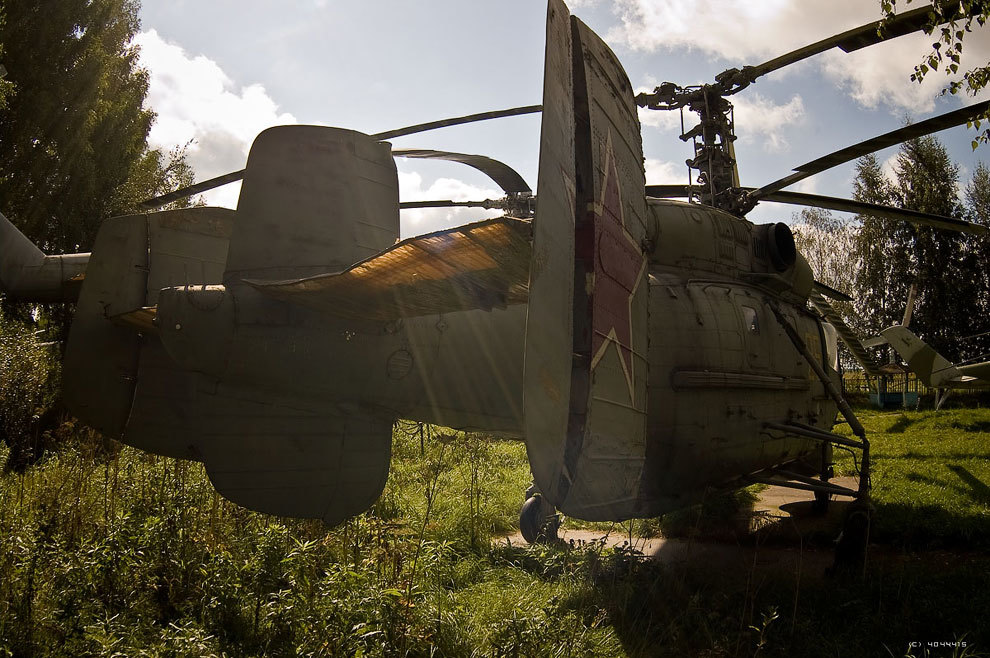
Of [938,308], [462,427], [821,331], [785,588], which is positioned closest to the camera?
[462,427]

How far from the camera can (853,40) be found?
5.66 metres

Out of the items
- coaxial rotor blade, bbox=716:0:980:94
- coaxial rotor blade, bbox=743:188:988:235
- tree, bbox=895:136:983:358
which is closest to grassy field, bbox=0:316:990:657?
coaxial rotor blade, bbox=743:188:988:235

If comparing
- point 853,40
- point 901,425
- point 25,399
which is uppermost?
point 853,40

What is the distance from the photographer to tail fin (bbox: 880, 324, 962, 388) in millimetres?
16809

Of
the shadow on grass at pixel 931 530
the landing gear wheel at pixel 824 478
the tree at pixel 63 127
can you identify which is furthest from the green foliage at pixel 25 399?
the shadow on grass at pixel 931 530

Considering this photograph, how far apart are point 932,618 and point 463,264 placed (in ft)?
14.7

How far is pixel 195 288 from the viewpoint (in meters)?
3.57

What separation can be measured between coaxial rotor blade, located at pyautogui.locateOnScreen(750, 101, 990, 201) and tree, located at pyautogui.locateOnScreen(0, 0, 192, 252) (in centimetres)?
1329

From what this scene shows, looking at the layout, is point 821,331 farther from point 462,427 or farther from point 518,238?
point 518,238

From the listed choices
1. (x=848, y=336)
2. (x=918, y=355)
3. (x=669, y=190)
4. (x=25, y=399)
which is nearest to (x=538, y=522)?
(x=848, y=336)

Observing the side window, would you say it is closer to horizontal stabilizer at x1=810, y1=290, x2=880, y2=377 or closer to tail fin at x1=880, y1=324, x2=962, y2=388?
horizontal stabilizer at x1=810, y1=290, x2=880, y2=377

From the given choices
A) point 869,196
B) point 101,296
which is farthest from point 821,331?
point 869,196

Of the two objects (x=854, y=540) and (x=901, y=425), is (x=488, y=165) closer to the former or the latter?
(x=854, y=540)

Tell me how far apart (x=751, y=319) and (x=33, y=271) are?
6.45 meters
